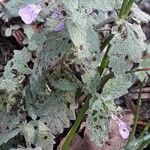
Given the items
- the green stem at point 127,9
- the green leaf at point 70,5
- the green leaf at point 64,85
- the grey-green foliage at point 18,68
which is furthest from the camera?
the grey-green foliage at point 18,68

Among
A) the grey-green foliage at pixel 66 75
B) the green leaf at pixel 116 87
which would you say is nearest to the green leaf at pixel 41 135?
the grey-green foliage at pixel 66 75

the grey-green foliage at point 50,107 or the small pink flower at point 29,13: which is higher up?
the small pink flower at point 29,13

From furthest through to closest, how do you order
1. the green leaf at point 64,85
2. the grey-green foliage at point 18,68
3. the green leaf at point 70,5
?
the grey-green foliage at point 18,68, the green leaf at point 64,85, the green leaf at point 70,5

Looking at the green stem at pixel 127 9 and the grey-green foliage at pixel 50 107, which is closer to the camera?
the green stem at pixel 127 9

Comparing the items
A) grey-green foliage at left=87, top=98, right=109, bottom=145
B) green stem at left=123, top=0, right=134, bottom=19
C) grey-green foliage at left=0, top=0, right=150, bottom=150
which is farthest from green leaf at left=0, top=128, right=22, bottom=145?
green stem at left=123, top=0, right=134, bottom=19

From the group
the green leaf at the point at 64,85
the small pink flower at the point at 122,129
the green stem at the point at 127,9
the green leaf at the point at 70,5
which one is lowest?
the small pink flower at the point at 122,129

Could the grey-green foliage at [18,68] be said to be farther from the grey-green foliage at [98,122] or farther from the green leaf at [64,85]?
the grey-green foliage at [98,122]

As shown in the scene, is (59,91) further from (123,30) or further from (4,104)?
(123,30)
